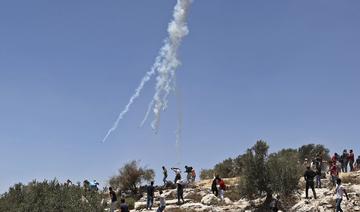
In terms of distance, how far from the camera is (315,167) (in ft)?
125

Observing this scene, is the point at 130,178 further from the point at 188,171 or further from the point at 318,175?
the point at 318,175

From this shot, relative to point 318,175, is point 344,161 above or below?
above

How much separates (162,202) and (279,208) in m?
6.99

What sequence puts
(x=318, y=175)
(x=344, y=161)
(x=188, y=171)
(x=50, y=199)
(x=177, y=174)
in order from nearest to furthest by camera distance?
1. (x=50, y=199)
2. (x=318, y=175)
3. (x=177, y=174)
4. (x=344, y=161)
5. (x=188, y=171)

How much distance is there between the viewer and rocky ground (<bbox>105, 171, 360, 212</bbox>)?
102 ft

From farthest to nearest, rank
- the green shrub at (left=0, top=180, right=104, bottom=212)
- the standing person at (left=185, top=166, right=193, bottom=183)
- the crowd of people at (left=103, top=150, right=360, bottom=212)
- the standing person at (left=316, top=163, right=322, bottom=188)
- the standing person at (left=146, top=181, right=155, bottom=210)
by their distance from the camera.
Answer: the standing person at (left=185, top=166, right=193, bottom=183), the standing person at (left=316, top=163, right=322, bottom=188), the standing person at (left=146, top=181, right=155, bottom=210), the crowd of people at (left=103, top=150, right=360, bottom=212), the green shrub at (left=0, top=180, right=104, bottom=212)

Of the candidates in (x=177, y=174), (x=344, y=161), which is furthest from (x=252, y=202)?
(x=344, y=161)

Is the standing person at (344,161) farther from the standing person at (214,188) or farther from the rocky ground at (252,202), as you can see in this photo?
the standing person at (214,188)

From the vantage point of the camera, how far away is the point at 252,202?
35.4 meters

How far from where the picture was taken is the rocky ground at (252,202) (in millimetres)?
30961

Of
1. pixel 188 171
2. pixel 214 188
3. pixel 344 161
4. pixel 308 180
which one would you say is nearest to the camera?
pixel 308 180

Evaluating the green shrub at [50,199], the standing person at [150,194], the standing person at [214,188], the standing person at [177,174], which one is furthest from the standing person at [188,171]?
the green shrub at [50,199]

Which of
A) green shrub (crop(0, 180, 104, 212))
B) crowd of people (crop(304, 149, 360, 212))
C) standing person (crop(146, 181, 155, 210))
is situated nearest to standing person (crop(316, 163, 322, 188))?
crowd of people (crop(304, 149, 360, 212))

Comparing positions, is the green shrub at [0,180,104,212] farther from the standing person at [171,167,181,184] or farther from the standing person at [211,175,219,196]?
the standing person at [211,175,219,196]
